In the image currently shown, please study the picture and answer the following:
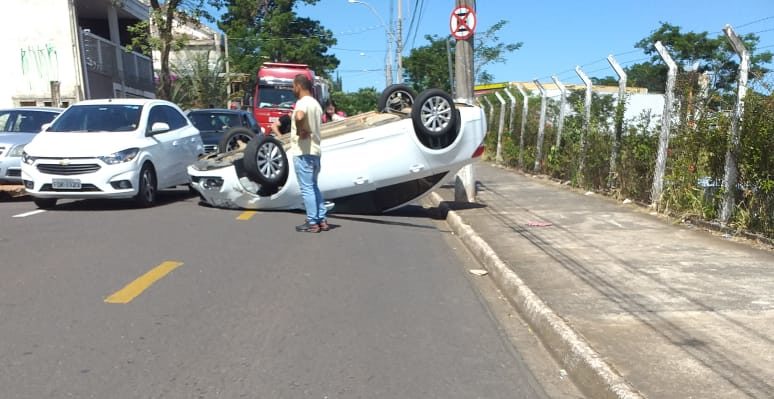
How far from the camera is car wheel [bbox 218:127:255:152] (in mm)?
11031

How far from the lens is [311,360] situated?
159 inches

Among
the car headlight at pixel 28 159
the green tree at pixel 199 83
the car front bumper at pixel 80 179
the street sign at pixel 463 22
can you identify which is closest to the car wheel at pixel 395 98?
the street sign at pixel 463 22

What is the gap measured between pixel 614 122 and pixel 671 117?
1973mm

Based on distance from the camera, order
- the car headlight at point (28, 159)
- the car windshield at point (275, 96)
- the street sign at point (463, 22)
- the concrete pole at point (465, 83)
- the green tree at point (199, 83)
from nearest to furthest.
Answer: the car headlight at point (28, 159) → the street sign at point (463, 22) → the concrete pole at point (465, 83) → the car windshield at point (275, 96) → the green tree at point (199, 83)

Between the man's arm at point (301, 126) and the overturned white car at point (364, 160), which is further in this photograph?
the overturned white car at point (364, 160)

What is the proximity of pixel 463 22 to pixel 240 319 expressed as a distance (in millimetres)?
8083

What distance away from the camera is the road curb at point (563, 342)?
12.0 feet

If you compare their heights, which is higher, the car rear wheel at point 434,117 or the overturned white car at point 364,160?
the car rear wheel at point 434,117

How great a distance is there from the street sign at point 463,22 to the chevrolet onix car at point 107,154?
5.20 m

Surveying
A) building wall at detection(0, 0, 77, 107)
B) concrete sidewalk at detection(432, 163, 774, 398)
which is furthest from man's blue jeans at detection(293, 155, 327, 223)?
building wall at detection(0, 0, 77, 107)

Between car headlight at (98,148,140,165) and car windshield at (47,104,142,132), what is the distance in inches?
25.7

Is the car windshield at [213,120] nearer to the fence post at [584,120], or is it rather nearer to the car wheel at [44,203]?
the car wheel at [44,203]

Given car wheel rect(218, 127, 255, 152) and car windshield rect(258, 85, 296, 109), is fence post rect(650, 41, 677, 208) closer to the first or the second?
car wheel rect(218, 127, 255, 152)

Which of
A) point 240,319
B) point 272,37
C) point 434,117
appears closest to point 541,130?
point 434,117
